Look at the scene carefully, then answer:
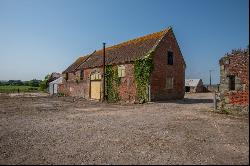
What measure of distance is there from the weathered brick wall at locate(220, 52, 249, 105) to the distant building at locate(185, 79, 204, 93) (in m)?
47.9

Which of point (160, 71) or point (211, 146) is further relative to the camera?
point (160, 71)

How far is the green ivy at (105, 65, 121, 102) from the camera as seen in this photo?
89.2ft

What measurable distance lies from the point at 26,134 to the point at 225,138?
7653 mm

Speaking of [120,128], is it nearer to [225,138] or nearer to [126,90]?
[225,138]

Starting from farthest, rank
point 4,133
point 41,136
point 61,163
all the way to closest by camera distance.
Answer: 1. point 4,133
2. point 41,136
3. point 61,163

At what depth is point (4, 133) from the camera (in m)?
10.2

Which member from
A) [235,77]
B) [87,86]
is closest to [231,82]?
[235,77]

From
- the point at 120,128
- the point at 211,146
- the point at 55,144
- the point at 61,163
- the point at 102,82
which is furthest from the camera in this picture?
the point at 102,82

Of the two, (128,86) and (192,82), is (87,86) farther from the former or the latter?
(192,82)

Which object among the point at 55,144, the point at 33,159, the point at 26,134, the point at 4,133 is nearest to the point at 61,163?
the point at 33,159

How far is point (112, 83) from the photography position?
28.0 m

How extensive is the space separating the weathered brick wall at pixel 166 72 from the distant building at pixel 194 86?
3434 centimetres

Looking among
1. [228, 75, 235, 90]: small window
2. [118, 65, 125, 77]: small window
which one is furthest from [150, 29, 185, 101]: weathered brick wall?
[228, 75, 235, 90]: small window

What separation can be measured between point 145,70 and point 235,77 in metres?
11.1
